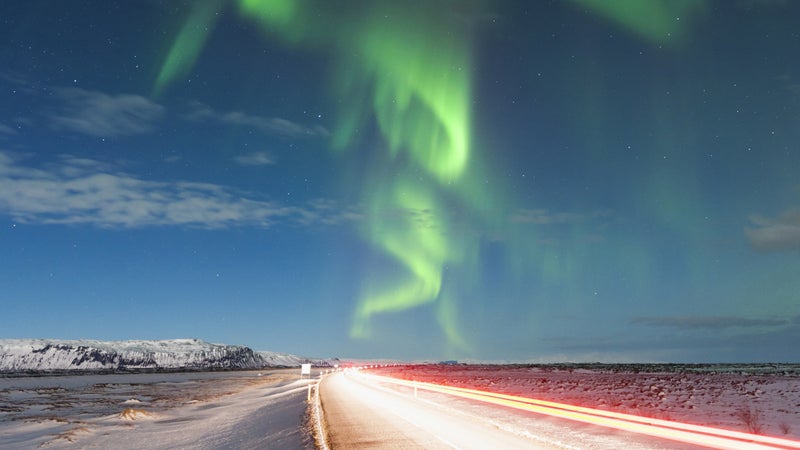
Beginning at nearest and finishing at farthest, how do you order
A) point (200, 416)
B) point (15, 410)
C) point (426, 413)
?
point (426, 413) < point (200, 416) < point (15, 410)

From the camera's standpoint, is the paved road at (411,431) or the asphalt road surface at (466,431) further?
the paved road at (411,431)

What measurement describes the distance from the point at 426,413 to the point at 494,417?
3932 millimetres

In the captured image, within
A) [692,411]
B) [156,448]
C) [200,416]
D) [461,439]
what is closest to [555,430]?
[461,439]

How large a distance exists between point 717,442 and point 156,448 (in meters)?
20.1

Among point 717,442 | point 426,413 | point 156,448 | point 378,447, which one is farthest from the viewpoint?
point 426,413

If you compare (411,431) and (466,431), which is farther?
(411,431)

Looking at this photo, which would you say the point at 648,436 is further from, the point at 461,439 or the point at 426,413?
the point at 426,413

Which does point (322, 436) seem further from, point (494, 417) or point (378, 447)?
point (494, 417)

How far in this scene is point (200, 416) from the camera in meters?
36.9

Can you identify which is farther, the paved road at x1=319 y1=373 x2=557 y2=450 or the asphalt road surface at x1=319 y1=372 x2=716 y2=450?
the paved road at x1=319 y1=373 x2=557 y2=450

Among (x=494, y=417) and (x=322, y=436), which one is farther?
(x=494, y=417)

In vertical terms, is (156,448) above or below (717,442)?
below

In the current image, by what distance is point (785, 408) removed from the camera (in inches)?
1160

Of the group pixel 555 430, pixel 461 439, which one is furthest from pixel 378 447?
pixel 555 430
